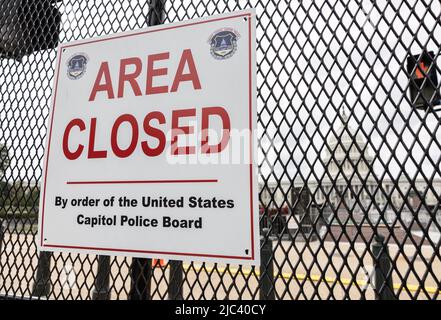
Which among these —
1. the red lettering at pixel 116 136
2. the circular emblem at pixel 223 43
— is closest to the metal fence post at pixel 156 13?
the circular emblem at pixel 223 43

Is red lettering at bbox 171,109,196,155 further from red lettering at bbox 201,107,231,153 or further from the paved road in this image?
the paved road

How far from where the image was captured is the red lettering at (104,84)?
4.20 feet

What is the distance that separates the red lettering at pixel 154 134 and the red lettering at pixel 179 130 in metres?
0.05

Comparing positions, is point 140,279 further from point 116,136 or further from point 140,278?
point 116,136

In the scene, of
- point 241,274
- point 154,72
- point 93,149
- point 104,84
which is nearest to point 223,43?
point 154,72

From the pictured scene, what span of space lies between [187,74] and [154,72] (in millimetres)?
153

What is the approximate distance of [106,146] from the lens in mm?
1228

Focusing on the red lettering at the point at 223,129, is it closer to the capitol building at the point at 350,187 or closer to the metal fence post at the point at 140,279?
the capitol building at the point at 350,187

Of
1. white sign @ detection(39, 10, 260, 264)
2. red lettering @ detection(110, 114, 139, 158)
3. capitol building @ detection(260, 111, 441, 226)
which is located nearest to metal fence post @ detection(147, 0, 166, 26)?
white sign @ detection(39, 10, 260, 264)

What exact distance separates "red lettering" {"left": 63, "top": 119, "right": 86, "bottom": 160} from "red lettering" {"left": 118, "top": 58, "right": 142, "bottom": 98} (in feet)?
0.74

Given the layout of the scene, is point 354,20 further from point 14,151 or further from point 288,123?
point 14,151
